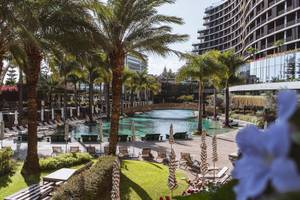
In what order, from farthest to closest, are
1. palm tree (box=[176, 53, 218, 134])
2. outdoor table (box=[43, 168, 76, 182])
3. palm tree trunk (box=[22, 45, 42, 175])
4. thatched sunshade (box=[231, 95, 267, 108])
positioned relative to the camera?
thatched sunshade (box=[231, 95, 267, 108]) < palm tree (box=[176, 53, 218, 134]) < palm tree trunk (box=[22, 45, 42, 175]) < outdoor table (box=[43, 168, 76, 182])

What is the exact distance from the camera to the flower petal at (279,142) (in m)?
0.44

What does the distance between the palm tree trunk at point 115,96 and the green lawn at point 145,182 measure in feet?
4.34

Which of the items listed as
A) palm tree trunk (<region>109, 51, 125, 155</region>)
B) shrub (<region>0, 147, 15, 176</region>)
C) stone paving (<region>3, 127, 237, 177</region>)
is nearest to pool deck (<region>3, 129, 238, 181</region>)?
stone paving (<region>3, 127, 237, 177</region>)

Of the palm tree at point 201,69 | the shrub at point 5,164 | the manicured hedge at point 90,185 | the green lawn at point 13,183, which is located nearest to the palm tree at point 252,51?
the palm tree at point 201,69

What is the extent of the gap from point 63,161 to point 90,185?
25.7ft

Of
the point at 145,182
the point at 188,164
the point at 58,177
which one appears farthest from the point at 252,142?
the point at 188,164

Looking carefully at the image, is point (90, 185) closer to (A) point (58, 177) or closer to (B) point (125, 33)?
(A) point (58, 177)

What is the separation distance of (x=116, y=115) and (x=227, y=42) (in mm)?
123643

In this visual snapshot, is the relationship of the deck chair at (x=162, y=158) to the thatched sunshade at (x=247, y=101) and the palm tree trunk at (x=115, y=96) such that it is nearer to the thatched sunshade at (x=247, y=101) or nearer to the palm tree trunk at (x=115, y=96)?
the palm tree trunk at (x=115, y=96)

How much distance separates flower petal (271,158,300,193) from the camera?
1.39 ft

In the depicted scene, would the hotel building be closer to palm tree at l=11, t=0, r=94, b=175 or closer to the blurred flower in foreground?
palm tree at l=11, t=0, r=94, b=175

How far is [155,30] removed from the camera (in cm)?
2172

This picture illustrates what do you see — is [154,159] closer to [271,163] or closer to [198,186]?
[198,186]

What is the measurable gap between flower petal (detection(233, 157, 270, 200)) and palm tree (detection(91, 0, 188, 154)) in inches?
750
